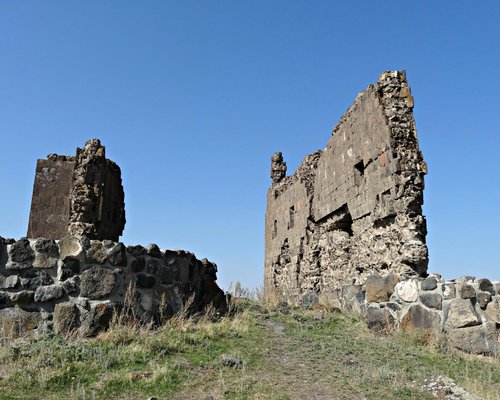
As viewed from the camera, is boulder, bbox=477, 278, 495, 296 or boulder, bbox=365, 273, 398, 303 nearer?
boulder, bbox=477, 278, 495, 296

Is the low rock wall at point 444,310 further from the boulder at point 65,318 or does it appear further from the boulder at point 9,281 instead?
the boulder at point 9,281

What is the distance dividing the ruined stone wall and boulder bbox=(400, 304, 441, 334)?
105 centimetres

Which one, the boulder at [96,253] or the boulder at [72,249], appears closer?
the boulder at [72,249]

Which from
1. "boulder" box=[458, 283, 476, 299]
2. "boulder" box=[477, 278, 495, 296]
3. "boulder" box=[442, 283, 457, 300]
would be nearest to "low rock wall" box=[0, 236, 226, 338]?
"boulder" box=[442, 283, 457, 300]

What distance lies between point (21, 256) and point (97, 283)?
92 centimetres

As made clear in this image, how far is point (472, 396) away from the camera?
14.4 feet

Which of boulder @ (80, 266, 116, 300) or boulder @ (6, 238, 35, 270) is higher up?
boulder @ (6, 238, 35, 270)

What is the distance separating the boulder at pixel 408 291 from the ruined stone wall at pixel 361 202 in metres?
0.53

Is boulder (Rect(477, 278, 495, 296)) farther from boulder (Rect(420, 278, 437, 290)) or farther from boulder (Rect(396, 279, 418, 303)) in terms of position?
boulder (Rect(396, 279, 418, 303))

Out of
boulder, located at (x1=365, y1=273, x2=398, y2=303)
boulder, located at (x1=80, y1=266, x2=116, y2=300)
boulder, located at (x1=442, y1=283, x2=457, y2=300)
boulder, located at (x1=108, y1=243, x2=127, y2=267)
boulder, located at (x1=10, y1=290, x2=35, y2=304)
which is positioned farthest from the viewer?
boulder, located at (x1=365, y1=273, x2=398, y2=303)

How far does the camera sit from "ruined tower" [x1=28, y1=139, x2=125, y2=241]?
1012 cm

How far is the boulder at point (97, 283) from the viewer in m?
5.52

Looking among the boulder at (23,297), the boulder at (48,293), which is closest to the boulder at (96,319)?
the boulder at (48,293)

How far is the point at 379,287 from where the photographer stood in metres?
8.16
